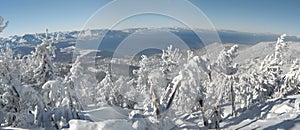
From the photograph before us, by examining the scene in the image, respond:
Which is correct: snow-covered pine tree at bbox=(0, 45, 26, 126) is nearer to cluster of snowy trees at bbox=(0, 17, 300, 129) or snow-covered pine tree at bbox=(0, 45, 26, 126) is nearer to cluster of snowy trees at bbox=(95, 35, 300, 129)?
cluster of snowy trees at bbox=(0, 17, 300, 129)

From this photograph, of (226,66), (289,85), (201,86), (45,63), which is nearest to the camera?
(201,86)

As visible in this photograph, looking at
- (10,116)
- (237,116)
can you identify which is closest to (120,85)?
(237,116)

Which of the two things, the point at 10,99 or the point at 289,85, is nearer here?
the point at 10,99

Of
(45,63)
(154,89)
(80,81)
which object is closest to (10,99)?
(45,63)

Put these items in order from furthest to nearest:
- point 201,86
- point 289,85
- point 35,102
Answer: point 289,85 → point 201,86 → point 35,102

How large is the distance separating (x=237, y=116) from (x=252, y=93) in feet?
13.5

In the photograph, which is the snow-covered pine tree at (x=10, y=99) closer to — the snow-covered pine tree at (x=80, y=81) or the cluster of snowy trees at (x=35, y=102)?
the cluster of snowy trees at (x=35, y=102)

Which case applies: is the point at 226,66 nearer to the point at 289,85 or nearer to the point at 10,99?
the point at 289,85

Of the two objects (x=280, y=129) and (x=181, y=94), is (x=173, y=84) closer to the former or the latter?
(x=181, y=94)

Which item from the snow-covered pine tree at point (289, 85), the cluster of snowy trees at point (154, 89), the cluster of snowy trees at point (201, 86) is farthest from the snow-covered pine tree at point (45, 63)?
the snow-covered pine tree at point (289, 85)

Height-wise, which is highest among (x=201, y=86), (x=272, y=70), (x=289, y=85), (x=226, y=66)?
(x=226, y=66)

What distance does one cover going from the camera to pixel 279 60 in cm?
4031

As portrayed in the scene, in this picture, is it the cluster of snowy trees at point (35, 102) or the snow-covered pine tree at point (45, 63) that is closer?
the cluster of snowy trees at point (35, 102)

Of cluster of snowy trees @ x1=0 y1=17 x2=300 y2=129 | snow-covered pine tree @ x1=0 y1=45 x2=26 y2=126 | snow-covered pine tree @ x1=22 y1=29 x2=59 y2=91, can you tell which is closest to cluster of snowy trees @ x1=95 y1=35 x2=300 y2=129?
cluster of snowy trees @ x1=0 y1=17 x2=300 y2=129
